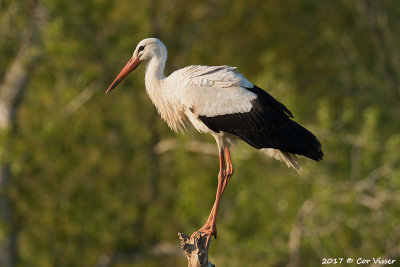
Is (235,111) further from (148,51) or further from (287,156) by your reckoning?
(148,51)

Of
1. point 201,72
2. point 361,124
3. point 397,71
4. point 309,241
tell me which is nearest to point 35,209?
point 309,241

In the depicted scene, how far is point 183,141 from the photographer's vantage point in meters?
15.7

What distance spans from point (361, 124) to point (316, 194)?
15.0ft

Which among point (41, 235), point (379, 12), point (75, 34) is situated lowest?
point (41, 235)

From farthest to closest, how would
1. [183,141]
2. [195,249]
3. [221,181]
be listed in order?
[183,141] < [221,181] < [195,249]

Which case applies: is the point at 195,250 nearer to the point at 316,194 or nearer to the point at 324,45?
the point at 316,194

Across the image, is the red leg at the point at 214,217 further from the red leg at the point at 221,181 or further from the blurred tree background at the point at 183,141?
the blurred tree background at the point at 183,141

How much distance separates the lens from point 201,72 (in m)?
7.76

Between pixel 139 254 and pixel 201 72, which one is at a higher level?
pixel 139 254

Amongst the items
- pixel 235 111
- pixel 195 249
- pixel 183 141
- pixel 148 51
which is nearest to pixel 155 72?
pixel 148 51

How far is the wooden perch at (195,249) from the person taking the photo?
A: 6566 millimetres

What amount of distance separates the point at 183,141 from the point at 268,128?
7983 mm

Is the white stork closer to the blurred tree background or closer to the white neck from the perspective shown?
the white neck

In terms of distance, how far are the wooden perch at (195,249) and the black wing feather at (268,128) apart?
1441 mm
